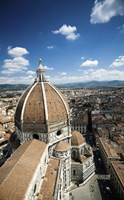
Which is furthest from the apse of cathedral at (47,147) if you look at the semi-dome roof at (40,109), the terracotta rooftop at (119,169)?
the terracotta rooftop at (119,169)

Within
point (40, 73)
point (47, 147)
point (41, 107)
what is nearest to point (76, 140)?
point (47, 147)

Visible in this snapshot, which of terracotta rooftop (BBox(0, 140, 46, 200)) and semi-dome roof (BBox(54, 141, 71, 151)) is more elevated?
terracotta rooftop (BBox(0, 140, 46, 200))

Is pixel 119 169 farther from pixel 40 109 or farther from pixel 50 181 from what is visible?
pixel 40 109

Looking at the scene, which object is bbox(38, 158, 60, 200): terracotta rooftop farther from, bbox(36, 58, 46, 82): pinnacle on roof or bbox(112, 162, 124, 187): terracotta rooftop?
bbox(36, 58, 46, 82): pinnacle on roof

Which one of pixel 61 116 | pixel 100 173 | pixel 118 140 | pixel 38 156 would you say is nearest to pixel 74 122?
pixel 118 140

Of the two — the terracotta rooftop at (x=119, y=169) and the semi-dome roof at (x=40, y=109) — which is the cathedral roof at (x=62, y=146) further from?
the terracotta rooftop at (x=119, y=169)

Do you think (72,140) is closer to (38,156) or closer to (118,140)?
(38,156)

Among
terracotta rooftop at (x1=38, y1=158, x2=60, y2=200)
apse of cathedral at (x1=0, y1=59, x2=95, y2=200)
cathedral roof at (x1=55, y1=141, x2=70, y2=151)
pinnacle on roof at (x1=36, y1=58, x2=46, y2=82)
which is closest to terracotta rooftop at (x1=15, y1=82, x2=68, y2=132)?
apse of cathedral at (x1=0, y1=59, x2=95, y2=200)
